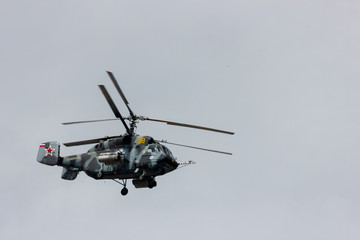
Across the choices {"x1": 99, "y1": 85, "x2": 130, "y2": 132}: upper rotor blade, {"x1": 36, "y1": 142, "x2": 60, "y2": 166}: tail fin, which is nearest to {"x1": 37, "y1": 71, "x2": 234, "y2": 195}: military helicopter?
{"x1": 99, "y1": 85, "x2": 130, "y2": 132}: upper rotor blade

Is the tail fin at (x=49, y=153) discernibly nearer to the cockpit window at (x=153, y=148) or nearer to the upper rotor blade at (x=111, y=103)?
the upper rotor blade at (x=111, y=103)

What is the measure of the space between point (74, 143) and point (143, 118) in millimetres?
6685

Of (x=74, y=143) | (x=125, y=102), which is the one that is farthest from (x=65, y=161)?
(x=125, y=102)

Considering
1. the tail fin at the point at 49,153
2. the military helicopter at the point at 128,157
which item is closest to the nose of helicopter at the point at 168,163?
the military helicopter at the point at 128,157

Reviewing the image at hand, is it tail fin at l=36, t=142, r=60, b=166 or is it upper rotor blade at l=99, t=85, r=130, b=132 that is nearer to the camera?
upper rotor blade at l=99, t=85, r=130, b=132

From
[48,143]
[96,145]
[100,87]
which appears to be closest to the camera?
[100,87]

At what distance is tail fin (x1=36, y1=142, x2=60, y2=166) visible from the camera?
157ft

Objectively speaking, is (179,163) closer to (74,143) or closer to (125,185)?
(125,185)

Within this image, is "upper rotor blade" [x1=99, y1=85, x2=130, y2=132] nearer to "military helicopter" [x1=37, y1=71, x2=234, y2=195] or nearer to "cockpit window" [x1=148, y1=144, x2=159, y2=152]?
"military helicopter" [x1=37, y1=71, x2=234, y2=195]

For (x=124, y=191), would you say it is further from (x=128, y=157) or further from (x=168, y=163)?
(x=168, y=163)

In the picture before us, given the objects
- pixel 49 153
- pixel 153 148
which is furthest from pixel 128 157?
pixel 49 153

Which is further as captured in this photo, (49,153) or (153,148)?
(49,153)

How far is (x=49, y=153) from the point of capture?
48.1 metres

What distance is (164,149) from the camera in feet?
141
